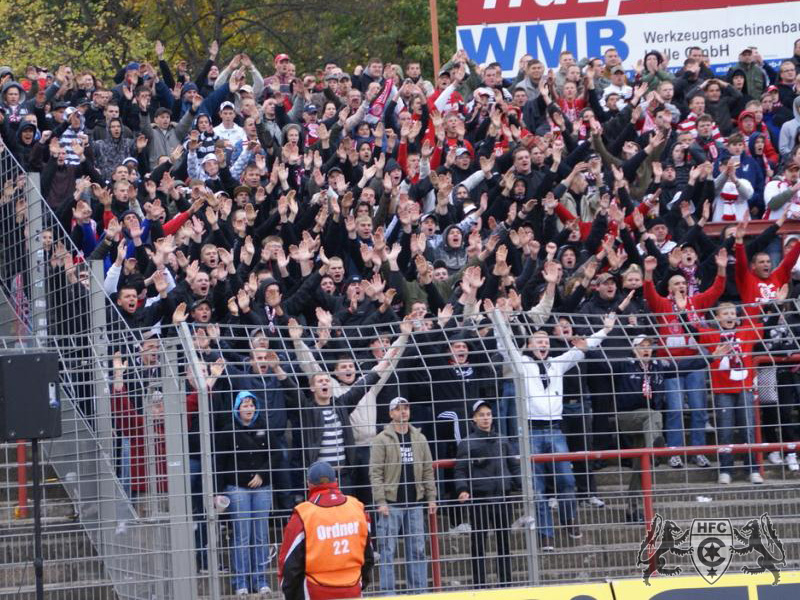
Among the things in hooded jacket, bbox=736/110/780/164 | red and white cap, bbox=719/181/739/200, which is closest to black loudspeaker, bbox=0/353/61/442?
red and white cap, bbox=719/181/739/200

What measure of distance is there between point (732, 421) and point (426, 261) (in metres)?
4.42

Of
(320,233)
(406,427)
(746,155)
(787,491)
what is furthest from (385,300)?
(746,155)

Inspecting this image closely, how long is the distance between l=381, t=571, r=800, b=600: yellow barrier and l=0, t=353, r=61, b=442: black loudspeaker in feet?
9.46

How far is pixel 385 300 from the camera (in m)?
14.1

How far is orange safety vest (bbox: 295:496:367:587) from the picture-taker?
9.45 m

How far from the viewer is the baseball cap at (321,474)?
9.53m

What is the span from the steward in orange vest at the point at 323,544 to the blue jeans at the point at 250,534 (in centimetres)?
49

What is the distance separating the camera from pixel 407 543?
10375 millimetres

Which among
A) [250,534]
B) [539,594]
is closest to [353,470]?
[250,534]

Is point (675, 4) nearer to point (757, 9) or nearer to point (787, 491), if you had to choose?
point (757, 9)

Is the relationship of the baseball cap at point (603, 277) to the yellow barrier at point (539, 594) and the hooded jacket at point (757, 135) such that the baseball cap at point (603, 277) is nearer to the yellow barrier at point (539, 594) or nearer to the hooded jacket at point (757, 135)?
the hooded jacket at point (757, 135)

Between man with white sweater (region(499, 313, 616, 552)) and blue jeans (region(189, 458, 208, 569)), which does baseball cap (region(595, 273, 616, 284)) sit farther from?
blue jeans (region(189, 458, 208, 569))

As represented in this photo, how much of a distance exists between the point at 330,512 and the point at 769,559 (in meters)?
3.17

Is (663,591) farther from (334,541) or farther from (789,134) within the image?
(789,134)
